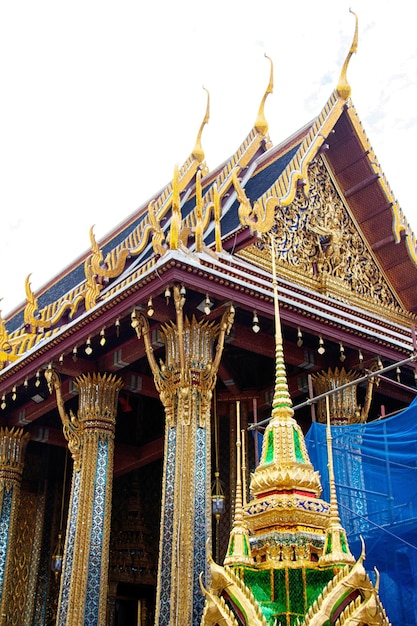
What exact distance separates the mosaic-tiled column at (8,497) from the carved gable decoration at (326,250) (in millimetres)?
4385

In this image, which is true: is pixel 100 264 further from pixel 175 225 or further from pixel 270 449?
pixel 270 449

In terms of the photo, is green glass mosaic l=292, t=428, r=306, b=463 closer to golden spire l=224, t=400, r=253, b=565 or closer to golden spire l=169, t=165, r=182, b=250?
golden spire l=224, t=400, r=253, b=565

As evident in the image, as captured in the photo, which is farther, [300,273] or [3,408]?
[3,408]

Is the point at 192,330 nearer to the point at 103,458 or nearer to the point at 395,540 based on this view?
the point at 103,458

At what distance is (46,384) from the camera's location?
34.0 ft

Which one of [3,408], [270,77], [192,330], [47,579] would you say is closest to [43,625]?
[47,579]

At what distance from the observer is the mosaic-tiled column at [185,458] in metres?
7.19

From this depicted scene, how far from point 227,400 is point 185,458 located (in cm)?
296

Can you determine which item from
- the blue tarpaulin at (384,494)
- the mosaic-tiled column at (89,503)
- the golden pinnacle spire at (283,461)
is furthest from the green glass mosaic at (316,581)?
the mosaic-tiled column at (89,503)

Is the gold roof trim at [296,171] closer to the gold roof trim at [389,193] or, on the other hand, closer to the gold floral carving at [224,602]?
the gold roof trim at [389,193]

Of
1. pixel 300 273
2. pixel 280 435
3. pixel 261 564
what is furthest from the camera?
pixel 300 273

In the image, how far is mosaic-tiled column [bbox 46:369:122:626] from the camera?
329 inches

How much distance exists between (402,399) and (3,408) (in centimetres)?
514

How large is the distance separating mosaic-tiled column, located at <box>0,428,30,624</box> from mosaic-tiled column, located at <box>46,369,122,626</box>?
2008mm
